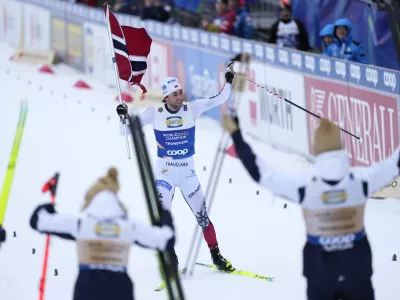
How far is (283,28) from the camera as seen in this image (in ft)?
55.7

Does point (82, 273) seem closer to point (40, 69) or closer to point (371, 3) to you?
point (371, 3)

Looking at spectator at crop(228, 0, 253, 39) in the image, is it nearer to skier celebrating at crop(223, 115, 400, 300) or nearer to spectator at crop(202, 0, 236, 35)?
spectator at crop(202, 0, 236, 35)

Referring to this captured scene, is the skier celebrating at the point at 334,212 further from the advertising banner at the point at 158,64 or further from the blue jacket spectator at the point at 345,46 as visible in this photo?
the advertising banner at the point at 158,64

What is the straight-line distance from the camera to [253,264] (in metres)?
11.1

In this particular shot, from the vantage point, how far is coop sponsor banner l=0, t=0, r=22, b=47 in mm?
28781

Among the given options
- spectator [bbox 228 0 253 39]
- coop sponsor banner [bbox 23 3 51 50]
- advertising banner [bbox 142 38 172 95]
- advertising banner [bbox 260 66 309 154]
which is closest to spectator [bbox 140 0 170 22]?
advertising banner [bbox 142 38 172 95]

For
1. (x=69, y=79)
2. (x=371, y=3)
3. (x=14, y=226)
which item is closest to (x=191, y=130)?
(x=14, y=226)

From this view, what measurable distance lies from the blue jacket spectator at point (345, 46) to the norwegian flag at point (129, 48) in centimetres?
380

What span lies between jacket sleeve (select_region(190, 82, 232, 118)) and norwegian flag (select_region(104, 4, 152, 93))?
127cm

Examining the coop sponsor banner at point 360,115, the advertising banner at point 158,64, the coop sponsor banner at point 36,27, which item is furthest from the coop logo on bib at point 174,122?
the coop sponsor banner at point 36,27

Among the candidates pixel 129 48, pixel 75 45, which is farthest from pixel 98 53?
pixel 129 48

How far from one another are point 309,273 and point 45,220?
6.16ft

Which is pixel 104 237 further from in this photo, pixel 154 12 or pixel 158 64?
pixel 154 12

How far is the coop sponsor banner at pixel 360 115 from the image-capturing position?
42.1 feet
